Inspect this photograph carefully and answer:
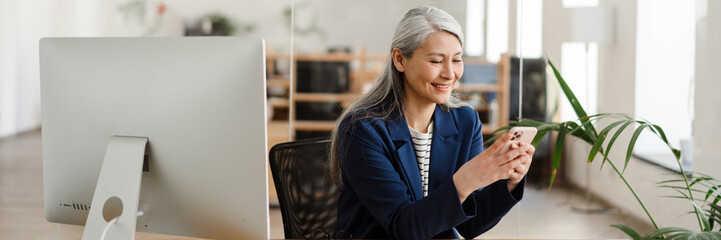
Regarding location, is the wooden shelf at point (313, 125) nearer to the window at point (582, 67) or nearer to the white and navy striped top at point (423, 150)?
the window at point (582, 67)

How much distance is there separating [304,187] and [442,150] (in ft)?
1.79

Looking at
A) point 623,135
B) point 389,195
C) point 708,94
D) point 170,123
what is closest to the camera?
point 170,123

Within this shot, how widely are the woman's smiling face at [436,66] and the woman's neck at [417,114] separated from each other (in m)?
0.06

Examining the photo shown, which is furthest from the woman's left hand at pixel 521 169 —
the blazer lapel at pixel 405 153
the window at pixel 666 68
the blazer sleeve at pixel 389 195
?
the window at pixel 666 68

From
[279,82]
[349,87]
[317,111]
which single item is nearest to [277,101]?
[279,82]

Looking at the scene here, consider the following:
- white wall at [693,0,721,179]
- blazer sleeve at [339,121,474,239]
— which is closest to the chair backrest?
blazer sleeve at [339,121,474,239]

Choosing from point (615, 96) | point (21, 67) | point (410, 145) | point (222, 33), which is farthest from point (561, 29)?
point (21, 67)

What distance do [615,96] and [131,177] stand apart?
9.37 ft

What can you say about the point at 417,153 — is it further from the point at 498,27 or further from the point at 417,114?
the point at 498,27

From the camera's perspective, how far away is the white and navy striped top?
1773 millimetres

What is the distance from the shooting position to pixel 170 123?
129 centimetres

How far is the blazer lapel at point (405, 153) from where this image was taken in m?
1.70

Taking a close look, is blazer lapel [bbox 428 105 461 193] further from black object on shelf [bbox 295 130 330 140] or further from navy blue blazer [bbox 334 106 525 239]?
black object on shelf [bbox 295 130 330 140]

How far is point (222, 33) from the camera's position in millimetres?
3701
